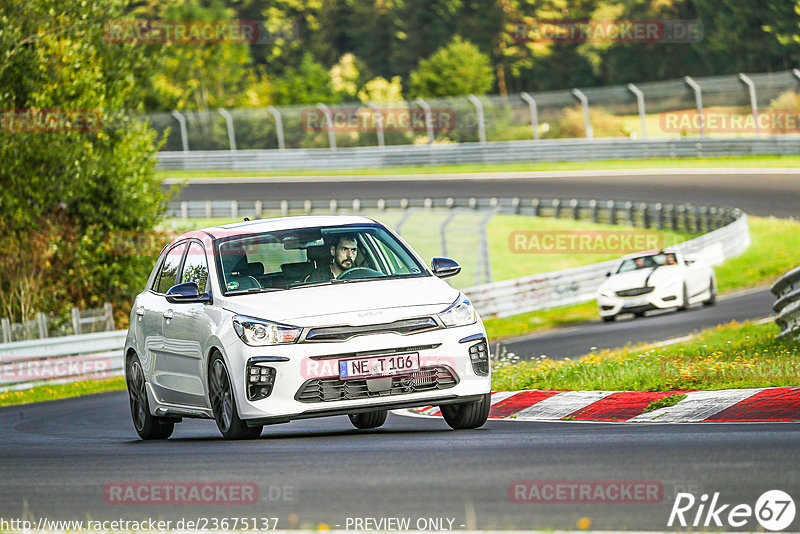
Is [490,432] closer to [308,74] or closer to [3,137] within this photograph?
[3,137]

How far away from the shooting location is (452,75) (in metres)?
73.8

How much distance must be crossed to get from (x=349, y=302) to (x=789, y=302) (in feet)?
21.7

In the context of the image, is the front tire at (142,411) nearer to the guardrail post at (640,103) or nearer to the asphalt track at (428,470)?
the asphalt track at (428,470)

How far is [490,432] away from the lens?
891 cm

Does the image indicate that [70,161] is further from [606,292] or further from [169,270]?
[169,270]

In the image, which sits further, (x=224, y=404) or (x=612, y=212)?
(x=612, y=212)

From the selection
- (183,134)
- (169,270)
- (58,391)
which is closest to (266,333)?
(169,270)

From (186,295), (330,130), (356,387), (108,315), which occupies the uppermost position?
(186,295)

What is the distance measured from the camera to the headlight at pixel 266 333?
848 cm

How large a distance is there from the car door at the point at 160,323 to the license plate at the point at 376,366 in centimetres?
207

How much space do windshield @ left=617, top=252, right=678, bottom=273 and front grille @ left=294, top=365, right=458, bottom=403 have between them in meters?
15.9

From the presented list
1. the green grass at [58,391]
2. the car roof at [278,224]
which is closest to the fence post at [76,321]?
the green grass at [58,391]

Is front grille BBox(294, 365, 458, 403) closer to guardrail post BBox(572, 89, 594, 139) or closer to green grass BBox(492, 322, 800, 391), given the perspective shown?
green grass BBox(492, 322, 800, 391)

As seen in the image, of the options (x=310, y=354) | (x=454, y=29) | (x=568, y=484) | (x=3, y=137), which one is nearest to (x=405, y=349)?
(x=310, y=354)
